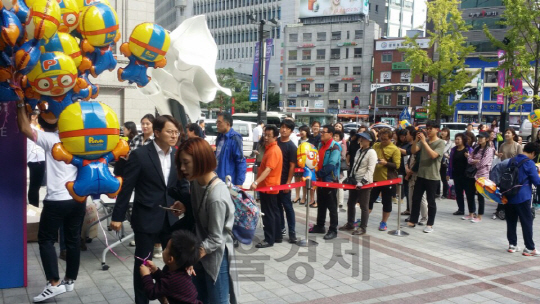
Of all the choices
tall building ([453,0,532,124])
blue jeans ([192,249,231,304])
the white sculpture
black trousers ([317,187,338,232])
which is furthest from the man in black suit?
tall building ([453,0,532,124])

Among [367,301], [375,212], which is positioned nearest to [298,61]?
[375,212]

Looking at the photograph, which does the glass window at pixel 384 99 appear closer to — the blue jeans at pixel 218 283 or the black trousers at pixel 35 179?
the black trousers at pixel 35 179

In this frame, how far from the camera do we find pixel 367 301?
5.15m

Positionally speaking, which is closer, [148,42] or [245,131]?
[148,42]

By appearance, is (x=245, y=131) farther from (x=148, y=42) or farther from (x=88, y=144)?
(x=88, y=144)

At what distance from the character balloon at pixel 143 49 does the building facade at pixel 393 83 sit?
2311 inches

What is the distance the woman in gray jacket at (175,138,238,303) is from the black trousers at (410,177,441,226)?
557 cm

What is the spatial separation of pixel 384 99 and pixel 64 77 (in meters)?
63.8

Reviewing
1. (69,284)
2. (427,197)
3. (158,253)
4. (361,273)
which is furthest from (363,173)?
(69,284)

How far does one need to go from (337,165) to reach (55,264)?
4.64 meters

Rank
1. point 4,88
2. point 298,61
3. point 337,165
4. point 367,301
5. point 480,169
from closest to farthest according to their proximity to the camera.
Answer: point 4,88 < point 367,301 < point 337,165 < point 480,169 < point 298,61

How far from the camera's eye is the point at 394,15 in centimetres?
8544

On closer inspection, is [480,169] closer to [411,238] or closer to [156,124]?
[411,238]

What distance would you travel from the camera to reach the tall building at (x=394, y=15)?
82.6 m
